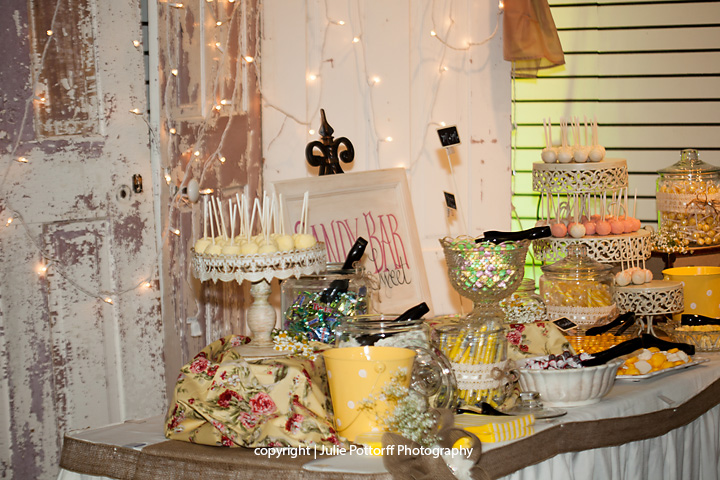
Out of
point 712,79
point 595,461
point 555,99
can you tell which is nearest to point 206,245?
point 595,461

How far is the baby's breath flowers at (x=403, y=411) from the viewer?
1387mm

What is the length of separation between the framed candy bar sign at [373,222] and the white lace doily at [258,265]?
97cm

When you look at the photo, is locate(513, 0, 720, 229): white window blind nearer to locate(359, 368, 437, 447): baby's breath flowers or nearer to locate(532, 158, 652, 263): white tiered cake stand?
locate(532, 158, 652, 263): white tiered cake stand

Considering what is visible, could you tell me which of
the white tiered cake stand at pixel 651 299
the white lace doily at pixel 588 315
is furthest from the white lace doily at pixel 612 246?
the white lace doily at pixel 588 315

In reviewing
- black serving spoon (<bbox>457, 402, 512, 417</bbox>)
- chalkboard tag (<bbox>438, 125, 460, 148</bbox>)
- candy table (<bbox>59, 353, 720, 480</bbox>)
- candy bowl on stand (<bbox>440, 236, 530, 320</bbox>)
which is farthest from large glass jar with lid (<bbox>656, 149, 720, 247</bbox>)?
black serving spoon (<bbox>457, 402, 512, 417</bbox>)

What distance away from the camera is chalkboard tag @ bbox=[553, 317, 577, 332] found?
2121 millimetres

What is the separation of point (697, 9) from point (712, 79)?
36 cm

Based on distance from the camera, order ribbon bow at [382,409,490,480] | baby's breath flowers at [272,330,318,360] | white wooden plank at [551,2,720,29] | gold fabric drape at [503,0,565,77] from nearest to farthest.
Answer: ribbon bow at [382,409,490,480]
baby's breath flowers at [272,330,318,360]
gold fabric drape at [503,0,565,77]
white wooden plank at [551,2,720,29]

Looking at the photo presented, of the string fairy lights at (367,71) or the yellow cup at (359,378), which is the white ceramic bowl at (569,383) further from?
the string fairy lights at (367,71)

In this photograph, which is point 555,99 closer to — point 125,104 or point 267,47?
point 267,47

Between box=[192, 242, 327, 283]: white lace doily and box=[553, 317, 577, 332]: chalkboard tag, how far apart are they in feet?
2.39

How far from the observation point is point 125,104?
261 centimetres

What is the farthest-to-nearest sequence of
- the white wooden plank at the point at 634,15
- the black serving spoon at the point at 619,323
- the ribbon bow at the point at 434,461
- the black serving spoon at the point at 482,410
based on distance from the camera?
the white wooden plank at the point at 634,15 → the black serving spoon at the point at 619,323 → the black serving spoon at the point at 482,410 → the ribbon bow at the point at 434,461

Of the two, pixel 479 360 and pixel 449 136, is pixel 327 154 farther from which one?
pixel 479 360
